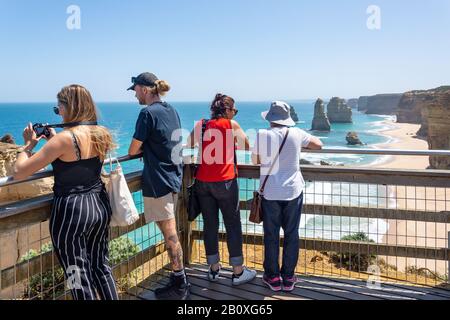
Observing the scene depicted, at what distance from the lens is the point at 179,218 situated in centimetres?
410

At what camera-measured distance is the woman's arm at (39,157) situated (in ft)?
7.40

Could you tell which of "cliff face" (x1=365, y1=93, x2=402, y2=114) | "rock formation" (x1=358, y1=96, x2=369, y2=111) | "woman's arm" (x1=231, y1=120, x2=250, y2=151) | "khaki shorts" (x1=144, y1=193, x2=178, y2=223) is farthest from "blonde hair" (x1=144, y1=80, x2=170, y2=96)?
"rock formation" (x1=358, y1=96, x2=369, y2=111)

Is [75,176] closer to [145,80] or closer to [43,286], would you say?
[145,80]

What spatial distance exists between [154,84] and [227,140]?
28.7 inches

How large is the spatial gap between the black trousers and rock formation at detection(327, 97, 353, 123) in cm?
12861

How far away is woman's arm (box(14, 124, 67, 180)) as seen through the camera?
226 centimetres

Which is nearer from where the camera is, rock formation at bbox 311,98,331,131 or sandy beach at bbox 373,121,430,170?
sandy beach at bbox 373,121,430,170

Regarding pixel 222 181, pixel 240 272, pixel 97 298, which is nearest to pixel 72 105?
pixel 97 298

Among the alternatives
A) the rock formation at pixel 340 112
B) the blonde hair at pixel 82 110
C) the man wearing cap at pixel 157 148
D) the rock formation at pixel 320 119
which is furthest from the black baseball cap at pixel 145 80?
the rock formation at pixel 340 112

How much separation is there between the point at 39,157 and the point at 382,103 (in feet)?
605

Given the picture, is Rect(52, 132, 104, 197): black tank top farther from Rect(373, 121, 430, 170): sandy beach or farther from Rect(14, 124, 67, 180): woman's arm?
Rect(373, 121, 430, 170): sandy beach

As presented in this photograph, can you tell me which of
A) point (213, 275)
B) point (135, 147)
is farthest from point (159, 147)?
point (213, 275)

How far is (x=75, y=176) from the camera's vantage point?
8.00 feet

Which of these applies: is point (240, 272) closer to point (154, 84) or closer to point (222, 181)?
point (222, 181)
